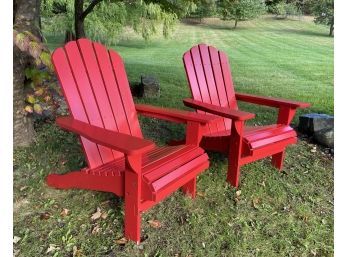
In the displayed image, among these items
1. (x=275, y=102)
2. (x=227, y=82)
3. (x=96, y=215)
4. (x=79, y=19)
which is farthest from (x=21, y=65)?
(x=79, y=19)

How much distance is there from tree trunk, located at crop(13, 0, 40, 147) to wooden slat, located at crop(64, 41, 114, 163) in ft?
2.66

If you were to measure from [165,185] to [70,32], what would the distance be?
938 cm

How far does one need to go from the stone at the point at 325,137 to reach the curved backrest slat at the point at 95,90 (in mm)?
2189

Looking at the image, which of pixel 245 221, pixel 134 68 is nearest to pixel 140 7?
pixel 134 68

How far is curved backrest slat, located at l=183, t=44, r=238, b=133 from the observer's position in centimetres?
359

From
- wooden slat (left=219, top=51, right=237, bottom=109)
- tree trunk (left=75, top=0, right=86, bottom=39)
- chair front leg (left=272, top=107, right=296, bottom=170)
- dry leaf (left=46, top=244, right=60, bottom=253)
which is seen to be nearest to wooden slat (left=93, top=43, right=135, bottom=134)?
dry leaf (left=46, top=244, right=60, bottom=253)

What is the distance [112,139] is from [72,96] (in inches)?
27.0

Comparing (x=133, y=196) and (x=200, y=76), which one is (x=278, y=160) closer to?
(x=200, y=76)

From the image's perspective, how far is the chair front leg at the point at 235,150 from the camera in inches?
119

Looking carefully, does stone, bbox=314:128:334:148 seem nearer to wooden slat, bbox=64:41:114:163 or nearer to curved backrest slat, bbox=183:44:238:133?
curved backrest slat, bbox=183:44:238:133

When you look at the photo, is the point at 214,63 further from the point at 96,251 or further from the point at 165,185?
the point at 96,251

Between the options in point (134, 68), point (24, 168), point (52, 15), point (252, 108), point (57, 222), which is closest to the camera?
point (57, 222)

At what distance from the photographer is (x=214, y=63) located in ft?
12.6

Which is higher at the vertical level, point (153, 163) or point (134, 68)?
point (134, 68)
